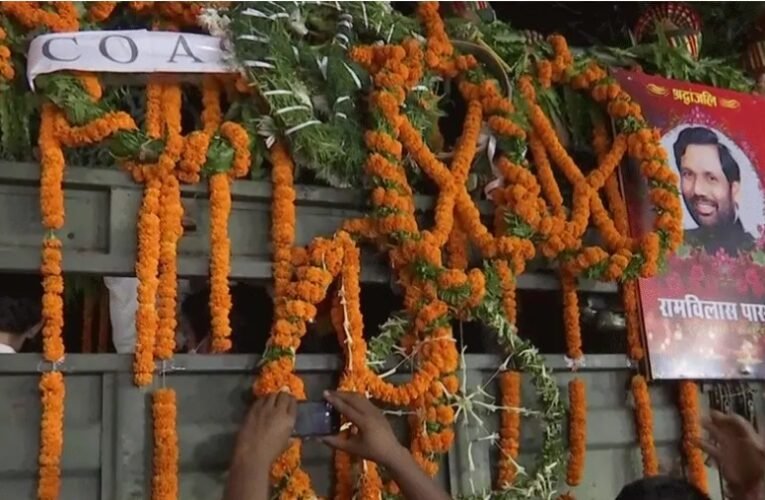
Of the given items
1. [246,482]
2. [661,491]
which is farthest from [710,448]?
[246,482]

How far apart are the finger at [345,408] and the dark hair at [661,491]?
57cm

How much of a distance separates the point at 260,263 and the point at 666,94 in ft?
4.20

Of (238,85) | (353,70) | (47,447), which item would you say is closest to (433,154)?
(353,70)

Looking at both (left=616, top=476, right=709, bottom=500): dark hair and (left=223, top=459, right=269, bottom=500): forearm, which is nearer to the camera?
(left=616, top=476, right=709, bottom=500): dark hair

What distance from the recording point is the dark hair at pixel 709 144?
8.29 ft

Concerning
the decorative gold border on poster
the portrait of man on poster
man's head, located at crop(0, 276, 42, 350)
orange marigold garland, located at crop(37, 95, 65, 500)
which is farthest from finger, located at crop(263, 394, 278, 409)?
the decorative gold border on poster

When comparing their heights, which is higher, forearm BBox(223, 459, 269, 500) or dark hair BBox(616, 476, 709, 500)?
forearm BBox(223, 459, 269, 500)

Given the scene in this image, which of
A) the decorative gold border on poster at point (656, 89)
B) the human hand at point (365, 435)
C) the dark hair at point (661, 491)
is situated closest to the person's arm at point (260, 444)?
the human hand at point (365, 435)

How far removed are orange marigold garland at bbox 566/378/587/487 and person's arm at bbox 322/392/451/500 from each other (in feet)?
1.60

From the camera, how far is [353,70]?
85.4 inches

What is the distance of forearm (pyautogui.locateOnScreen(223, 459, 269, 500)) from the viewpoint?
173 centimetres

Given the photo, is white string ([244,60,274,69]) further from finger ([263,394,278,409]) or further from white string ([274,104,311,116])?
finger ([263,394,278,409])

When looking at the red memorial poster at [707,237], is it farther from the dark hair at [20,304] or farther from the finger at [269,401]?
the dark hair at [20,304]

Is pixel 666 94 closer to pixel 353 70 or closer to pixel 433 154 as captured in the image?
pixel 433 154
